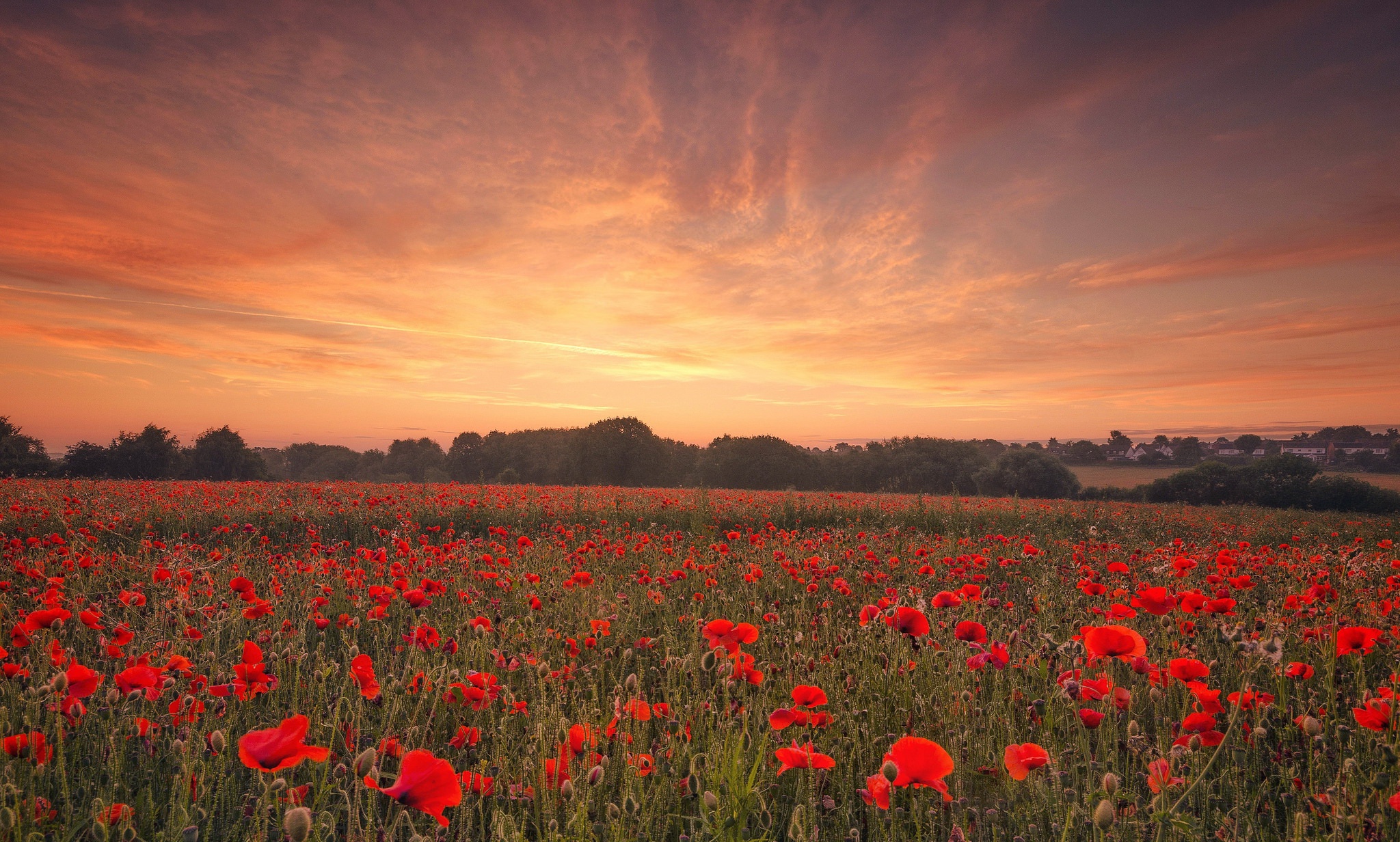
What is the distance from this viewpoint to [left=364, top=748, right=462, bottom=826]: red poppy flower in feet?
4.37

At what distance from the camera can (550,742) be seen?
2.51 metres

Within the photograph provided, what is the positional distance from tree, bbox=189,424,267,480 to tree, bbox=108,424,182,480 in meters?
2.78

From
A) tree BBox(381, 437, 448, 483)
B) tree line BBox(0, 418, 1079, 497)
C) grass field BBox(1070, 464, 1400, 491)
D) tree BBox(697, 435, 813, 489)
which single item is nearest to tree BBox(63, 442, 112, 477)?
tree line BBox(0, 418, 1079, 497)

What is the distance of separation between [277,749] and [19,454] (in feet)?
161

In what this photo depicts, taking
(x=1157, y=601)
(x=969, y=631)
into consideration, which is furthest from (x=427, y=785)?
(x=1157, y=601)

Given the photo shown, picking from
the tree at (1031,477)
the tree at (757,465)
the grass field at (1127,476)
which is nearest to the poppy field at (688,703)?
the grass field at (1127,476)

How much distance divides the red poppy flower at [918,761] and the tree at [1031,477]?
47033mm

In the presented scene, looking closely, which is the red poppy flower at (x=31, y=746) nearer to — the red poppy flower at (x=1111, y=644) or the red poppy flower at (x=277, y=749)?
the red poppy flower at (x=277, y=749)

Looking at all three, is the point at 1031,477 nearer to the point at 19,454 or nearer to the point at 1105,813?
the point at 1105,813

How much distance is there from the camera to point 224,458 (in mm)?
44594

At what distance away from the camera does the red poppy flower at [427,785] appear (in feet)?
4.37

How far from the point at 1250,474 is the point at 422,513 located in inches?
1764

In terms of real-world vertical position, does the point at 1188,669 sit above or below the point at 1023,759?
above

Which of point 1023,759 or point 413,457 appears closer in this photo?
point 1023,759
